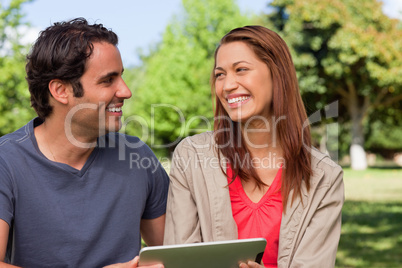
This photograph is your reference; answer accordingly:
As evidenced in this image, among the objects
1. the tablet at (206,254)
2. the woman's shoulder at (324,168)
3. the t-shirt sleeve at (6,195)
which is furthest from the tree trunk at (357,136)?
the t-shirt sleeve at (6,195)

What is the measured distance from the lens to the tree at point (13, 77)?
1279 cm

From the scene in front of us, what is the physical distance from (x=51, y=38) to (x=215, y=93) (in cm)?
99

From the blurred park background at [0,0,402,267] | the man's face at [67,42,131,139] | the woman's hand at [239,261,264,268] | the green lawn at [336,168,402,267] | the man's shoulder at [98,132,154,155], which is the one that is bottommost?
the green lawn at [336,168,402,267]

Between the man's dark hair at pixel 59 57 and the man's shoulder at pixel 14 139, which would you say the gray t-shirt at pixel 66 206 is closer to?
the man's shoulder at pixel 14 139

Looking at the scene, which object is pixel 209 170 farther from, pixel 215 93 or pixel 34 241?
pixel 34 241

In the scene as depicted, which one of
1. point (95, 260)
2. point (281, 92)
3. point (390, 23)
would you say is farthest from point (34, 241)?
point (390, 23)

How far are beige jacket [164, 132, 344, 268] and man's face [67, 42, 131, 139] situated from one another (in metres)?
0.46

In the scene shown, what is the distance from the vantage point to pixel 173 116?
2975 cm

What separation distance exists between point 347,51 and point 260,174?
2293 centimetres

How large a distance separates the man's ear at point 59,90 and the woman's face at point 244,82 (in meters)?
0.84

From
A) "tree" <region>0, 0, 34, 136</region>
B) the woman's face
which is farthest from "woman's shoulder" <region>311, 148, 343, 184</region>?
"tree" <region>0, 0, 34, 136</region>

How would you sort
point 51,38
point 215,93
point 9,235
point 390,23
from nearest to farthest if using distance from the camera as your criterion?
point 9,235, point 51,38, point 215,93, point 390,23

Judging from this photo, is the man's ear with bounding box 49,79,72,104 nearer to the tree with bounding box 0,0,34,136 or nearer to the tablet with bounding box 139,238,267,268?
the tablet with bounding box 139,238,267,268

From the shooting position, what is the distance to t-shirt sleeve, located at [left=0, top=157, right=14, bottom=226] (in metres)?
2.15
